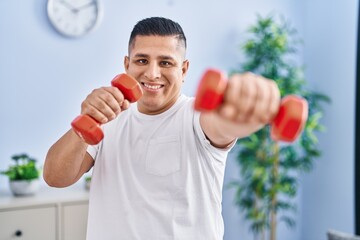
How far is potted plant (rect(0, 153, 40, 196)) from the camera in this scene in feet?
6.48

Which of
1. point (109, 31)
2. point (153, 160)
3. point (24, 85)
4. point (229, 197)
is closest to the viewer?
point (153, 160)

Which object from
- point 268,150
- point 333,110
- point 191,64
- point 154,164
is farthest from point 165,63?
point 333,110

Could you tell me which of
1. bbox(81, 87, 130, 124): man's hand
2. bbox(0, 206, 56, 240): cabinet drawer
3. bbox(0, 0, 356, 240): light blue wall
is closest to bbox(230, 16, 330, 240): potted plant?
bbox(0, 0, 356, 240): light blue wall

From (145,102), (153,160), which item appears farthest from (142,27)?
(153,160)

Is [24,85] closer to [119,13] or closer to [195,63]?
[119,13]

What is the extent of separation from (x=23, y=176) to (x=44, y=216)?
0.79 feet

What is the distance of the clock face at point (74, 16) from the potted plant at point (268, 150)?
3.32ft

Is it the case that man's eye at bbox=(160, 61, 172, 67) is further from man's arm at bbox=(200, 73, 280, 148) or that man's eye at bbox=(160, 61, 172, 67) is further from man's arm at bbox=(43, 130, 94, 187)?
man's arm at bbox=(200, 73, 280, 148)

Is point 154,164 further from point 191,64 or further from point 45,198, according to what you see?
point 191,64

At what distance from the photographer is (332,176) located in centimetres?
290

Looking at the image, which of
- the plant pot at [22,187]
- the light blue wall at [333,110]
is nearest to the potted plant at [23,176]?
the plant pot at [22,187]

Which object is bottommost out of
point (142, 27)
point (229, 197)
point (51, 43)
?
point (229, 197)

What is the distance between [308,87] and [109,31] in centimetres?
158

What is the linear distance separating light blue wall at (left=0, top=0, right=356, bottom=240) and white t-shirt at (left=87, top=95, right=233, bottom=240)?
4.56 ft
